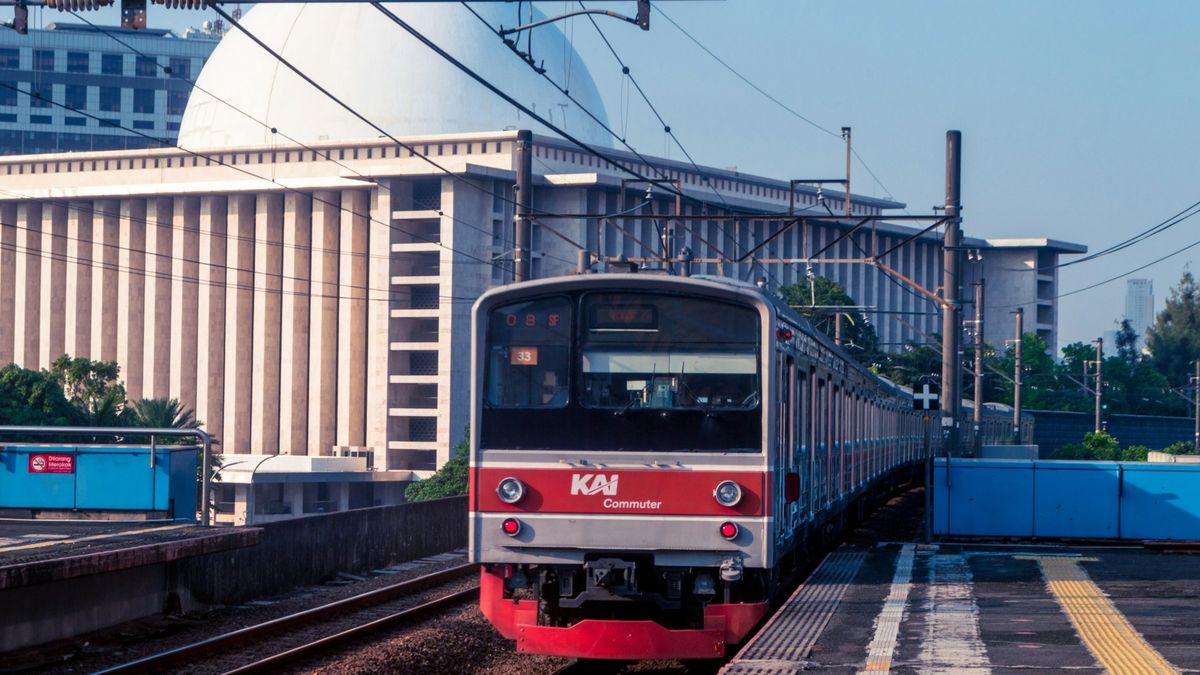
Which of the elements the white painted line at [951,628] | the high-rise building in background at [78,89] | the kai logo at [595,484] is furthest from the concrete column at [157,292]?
the kai logo at [595,484]

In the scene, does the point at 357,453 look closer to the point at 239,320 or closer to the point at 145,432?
the point at 239,320

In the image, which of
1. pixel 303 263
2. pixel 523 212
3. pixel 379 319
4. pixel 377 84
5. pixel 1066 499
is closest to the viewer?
pixel 1066 499

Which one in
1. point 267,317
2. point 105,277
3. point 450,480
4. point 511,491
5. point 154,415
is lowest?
point 450,480

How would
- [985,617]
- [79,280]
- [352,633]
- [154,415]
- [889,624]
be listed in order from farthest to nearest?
1. [79,280]
2. [154,415]
3. [352,633]
4. [985,617]
5. [889,624]

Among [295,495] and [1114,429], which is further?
[1114,429]

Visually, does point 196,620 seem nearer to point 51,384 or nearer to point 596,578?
point 596,578

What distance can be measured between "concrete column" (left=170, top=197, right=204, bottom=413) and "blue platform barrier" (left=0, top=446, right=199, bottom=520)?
282 feet

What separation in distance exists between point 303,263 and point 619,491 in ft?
291

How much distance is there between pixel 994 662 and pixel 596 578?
3.35 meters

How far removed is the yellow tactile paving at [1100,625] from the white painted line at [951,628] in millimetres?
867

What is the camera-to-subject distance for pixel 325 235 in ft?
324

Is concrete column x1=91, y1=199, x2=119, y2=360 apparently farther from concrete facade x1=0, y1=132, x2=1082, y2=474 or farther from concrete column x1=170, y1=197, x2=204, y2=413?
concrete column x1=170, y1=197, x2=204, y2=413

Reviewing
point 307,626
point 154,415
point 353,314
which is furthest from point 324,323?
point 307,626

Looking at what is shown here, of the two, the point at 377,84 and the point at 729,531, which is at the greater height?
the point at 377,84
